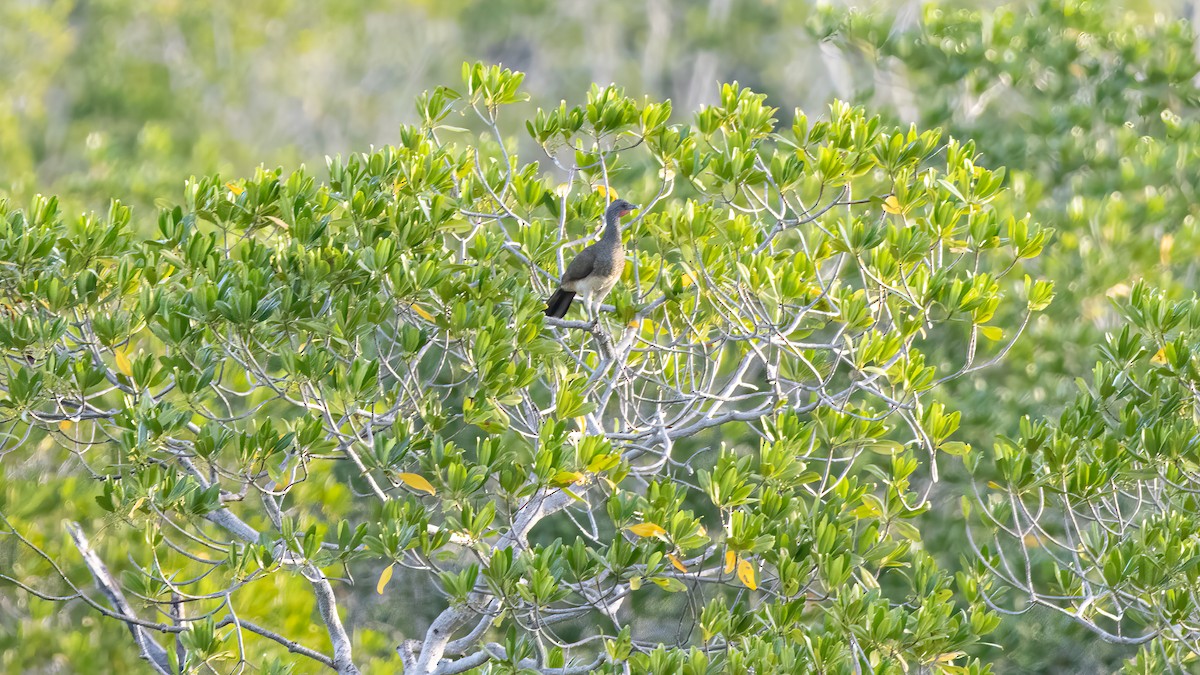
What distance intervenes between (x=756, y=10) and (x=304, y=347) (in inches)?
1071

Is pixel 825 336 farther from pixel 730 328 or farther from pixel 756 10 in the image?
pixel 756 10

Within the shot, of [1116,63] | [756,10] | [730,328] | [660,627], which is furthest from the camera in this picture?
[756,10]

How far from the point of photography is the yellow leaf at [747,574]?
4.79 metres

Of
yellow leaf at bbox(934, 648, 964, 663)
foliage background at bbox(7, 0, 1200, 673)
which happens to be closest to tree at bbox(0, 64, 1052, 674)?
yellow leaf at bbox(934, 648, 964, 663)

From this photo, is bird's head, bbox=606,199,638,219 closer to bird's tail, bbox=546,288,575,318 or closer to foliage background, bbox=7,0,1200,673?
bird's tail, bbox=546,288,575,318

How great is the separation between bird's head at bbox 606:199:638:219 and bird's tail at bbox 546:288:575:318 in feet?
1.34

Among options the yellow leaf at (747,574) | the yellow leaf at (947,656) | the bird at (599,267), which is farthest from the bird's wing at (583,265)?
the yellow leaf at (947,656)

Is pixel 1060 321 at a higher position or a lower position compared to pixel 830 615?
lower

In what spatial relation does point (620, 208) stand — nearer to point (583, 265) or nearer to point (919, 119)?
point (583, 265)

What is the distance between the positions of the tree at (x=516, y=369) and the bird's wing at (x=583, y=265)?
122mm

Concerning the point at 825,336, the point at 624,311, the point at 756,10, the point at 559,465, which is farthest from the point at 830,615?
the point at 756,10

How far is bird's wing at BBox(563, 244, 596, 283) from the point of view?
5660mm

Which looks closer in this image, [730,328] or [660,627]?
[730,328]

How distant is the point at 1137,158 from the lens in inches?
378
